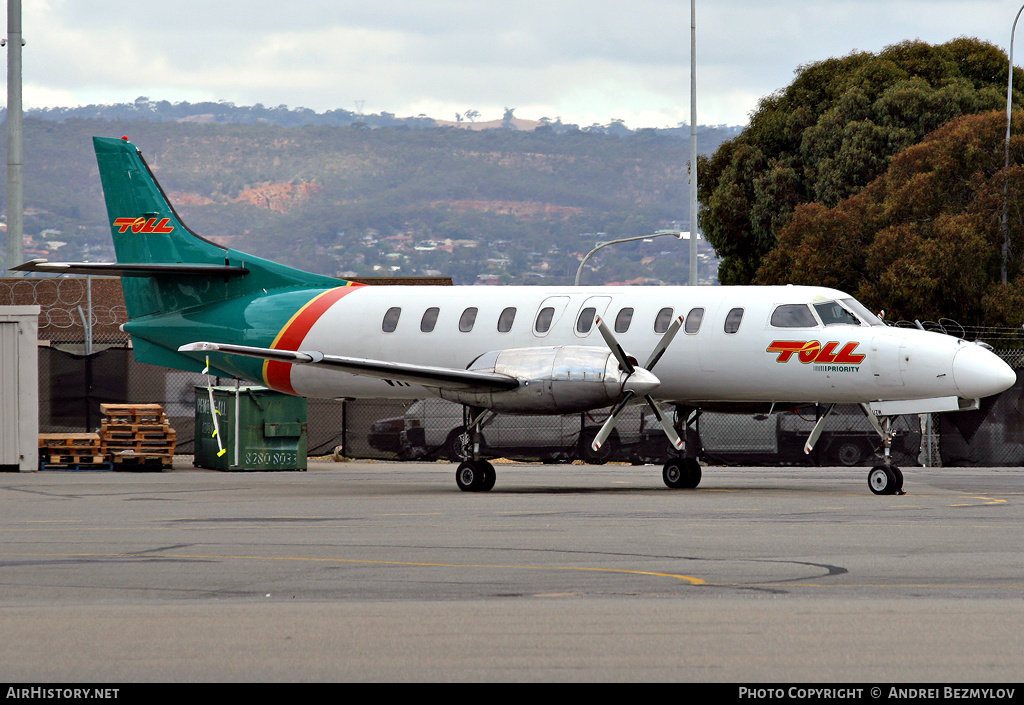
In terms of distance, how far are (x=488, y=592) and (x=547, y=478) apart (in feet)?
49.6

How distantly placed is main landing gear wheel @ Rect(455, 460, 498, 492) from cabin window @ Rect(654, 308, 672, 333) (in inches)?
143

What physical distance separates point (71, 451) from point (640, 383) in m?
13.1

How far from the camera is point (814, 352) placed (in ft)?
66.0

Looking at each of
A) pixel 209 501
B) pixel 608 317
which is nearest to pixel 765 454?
pixel 608 317

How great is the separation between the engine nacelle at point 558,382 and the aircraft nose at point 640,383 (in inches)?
3.8

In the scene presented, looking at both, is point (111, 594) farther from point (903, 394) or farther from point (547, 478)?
point (547, 478)

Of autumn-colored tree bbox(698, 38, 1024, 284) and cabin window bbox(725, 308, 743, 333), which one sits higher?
autumn-colored tree bbox(698, 38, 1024, 284)

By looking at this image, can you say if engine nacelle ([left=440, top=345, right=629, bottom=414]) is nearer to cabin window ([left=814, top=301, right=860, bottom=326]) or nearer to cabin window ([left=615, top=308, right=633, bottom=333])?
cabin window ([left=615, top=308, right=633, bottom=333])

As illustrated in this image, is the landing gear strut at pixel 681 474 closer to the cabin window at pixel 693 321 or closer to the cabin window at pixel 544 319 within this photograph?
the cabin window at pixel 693 321

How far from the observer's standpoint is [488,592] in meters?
10.0

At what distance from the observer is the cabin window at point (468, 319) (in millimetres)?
22469

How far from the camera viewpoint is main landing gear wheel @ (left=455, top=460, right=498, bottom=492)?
69.5 ft

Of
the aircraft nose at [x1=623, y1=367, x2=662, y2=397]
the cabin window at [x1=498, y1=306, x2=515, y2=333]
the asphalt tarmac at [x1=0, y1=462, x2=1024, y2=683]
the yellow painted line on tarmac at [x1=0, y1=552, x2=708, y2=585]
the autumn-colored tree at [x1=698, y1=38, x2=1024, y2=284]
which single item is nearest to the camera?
the asphalt tarmac at [x1=0, y1=462, x2=1024, y2=683]

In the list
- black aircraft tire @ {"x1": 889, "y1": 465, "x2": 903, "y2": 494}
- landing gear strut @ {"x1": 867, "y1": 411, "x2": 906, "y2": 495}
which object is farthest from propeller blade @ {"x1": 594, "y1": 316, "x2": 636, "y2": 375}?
black aircraft tire @ {"x1": 889, "y1": 465, "x2": 903, "y2": 494}
